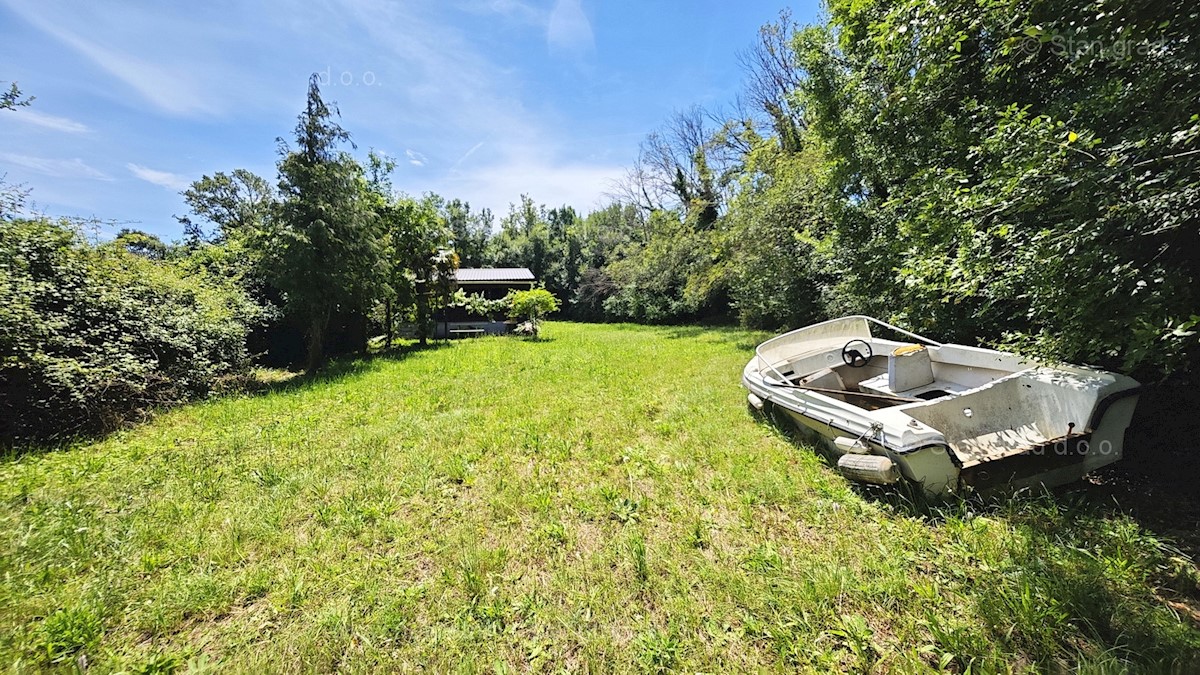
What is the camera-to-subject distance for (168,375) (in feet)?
19.3

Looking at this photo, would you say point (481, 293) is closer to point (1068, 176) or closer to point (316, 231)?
point (316, 231)

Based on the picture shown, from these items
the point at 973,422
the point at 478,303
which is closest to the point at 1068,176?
the point at 973,422

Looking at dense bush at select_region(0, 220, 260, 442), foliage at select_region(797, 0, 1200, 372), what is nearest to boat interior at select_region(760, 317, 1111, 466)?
foliage at select_region(797, 0, 1200, 372)

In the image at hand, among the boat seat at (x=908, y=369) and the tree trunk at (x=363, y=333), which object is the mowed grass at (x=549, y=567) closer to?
the boat seat at (x=908, y=369)

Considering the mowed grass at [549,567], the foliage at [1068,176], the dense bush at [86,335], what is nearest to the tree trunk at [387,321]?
the dense bush at [86,335]

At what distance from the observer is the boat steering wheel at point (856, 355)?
5.31m

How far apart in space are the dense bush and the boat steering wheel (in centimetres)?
931

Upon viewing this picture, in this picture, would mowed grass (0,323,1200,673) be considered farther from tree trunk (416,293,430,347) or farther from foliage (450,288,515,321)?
foliage (450,288,515,321)

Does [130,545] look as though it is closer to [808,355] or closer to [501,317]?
[808,355]

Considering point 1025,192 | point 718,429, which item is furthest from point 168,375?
point 1025,192

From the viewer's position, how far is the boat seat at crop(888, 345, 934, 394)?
430 cm

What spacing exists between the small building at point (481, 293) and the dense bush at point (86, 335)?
1049cm

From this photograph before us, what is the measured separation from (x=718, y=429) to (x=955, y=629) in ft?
9.37

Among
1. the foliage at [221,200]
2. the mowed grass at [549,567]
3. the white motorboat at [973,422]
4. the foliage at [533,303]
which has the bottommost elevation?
the mowed grass at [549,567]
